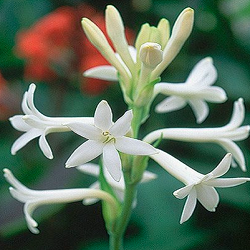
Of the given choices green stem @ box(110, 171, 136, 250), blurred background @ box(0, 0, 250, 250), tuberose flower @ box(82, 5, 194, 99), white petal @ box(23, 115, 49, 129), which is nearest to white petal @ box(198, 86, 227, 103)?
tuberose flower @ box(82, 5, 194, 99)

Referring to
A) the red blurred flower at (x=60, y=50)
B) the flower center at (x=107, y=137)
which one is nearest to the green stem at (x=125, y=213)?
the flower center at (x=107, y=137)

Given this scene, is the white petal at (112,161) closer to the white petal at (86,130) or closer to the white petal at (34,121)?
the white petal at (86,130)

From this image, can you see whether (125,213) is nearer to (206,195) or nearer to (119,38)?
(206,195)

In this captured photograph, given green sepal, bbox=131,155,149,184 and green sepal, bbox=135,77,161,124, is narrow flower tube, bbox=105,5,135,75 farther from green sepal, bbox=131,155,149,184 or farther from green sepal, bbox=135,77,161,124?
green sepal, bbox=131,155,149,184

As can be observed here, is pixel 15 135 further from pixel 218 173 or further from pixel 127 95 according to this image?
pixel 218 173

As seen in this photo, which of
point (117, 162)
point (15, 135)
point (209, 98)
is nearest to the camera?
point (117, 162)

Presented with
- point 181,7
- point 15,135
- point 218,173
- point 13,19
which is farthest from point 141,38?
point 13,19

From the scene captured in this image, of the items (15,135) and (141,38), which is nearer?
(141,38)
